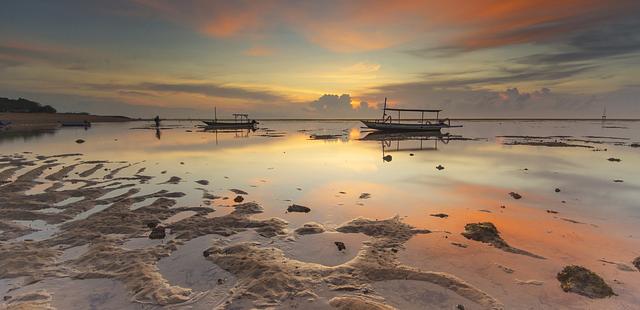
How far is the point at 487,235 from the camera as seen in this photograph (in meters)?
9.60

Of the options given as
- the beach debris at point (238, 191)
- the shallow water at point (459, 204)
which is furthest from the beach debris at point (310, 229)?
the beach debris at point (238, 191)

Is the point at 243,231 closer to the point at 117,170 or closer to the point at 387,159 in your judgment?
the point at 117,170

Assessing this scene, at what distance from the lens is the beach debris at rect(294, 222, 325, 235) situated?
10.1 meters

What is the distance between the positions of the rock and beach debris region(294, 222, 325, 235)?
368 cm

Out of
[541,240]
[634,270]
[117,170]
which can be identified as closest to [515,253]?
[541,240]

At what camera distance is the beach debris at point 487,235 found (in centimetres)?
896

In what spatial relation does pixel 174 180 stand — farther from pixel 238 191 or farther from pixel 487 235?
pixel 487 235

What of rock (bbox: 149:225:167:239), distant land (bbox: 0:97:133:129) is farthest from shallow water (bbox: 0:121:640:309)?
distant land (bbox: 0:97:133:129)

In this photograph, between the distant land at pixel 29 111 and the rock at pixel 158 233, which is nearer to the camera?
the rock at pixel 158 233

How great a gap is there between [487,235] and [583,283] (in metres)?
Result: 2.80

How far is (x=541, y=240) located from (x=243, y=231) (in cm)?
857

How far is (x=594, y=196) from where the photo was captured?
50.3ft

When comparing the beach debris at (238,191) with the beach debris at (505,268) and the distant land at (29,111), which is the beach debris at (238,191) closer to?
the beach debris at (505,268)

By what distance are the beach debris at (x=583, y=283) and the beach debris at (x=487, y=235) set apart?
1.53 m
